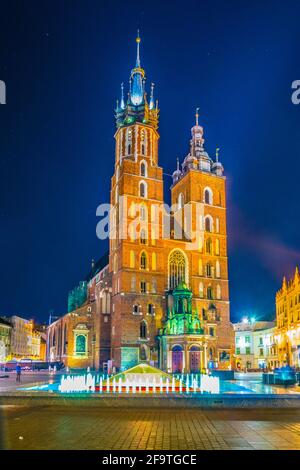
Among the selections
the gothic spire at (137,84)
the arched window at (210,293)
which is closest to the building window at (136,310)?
the arched window at (210,293)

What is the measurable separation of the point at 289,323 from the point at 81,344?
1254 inches

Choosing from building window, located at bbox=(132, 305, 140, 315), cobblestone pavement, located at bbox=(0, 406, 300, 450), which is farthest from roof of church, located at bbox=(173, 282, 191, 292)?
cobblestone pavement, located at bbox=(0, 406, 300, 450)

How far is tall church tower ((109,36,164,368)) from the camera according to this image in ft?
205

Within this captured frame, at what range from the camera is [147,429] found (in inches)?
562

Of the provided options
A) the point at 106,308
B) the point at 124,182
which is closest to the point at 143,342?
the point at 106,308

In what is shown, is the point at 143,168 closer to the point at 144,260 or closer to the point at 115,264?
the point at 144,260

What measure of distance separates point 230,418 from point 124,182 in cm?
5297

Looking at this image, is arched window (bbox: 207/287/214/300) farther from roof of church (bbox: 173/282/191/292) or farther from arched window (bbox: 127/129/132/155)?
arched window (bbox: 127/129/132/155)

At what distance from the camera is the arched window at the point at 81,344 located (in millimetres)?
72312

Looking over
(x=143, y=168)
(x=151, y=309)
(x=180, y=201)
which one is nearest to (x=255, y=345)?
(x=180, y=201)

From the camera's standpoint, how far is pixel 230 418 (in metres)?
17.1

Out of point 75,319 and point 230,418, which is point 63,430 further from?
point 75,319

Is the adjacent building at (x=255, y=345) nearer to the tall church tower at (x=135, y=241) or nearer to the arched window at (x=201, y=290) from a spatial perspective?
the arched window at (x=201, y=290)

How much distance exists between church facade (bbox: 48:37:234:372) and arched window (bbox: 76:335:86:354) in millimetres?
152
